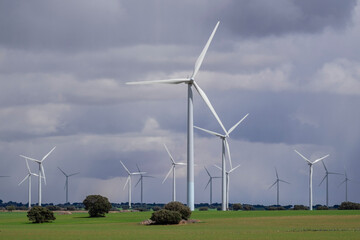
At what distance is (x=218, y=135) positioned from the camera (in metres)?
164

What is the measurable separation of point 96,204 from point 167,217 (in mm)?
33438

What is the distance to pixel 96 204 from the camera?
133125mm

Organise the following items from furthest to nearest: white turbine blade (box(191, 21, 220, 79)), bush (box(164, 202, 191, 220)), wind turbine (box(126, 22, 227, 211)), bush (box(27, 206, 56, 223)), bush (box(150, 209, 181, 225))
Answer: white turbine blade (box(191, 21, 220, 79))
wind turbine (box(126, 22, 227, 211))
bush (box(27, 206, 56, 223))
bush (box(164, 202, 191, 220))
bush (box(150, 209, 181, 225))

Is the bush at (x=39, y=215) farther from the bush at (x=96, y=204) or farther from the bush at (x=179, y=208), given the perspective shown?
the bush at (x=179, y=208)

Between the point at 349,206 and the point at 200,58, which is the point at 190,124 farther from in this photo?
the point at 349,206

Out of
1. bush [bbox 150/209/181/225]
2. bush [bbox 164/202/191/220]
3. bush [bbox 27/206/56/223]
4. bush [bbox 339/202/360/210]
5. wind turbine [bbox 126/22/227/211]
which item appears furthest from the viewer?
bush [bbox 339/202/360/210]

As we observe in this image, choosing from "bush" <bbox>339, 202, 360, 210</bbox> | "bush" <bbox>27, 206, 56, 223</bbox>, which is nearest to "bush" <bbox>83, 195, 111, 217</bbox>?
"bush" <bbox>27, 206, 56, 223</bbox>

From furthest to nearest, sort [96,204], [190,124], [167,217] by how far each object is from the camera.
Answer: [96,204], [190,124], [167,217]

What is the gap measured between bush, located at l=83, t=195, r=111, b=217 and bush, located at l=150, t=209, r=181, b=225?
3163 cm

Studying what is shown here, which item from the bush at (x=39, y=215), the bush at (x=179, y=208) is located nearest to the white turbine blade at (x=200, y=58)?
the bush at (x=179, y=208)

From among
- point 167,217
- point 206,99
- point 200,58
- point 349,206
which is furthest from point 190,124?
point 349,206

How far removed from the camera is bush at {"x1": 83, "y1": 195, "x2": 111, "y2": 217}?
133 metres

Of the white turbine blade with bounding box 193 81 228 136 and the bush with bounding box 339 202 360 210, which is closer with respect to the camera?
the white turbine blade with bounding box 193 81 228 136

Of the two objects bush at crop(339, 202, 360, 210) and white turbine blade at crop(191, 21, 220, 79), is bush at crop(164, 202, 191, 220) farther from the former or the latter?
bush at crop(339, 202, 360, 210)
